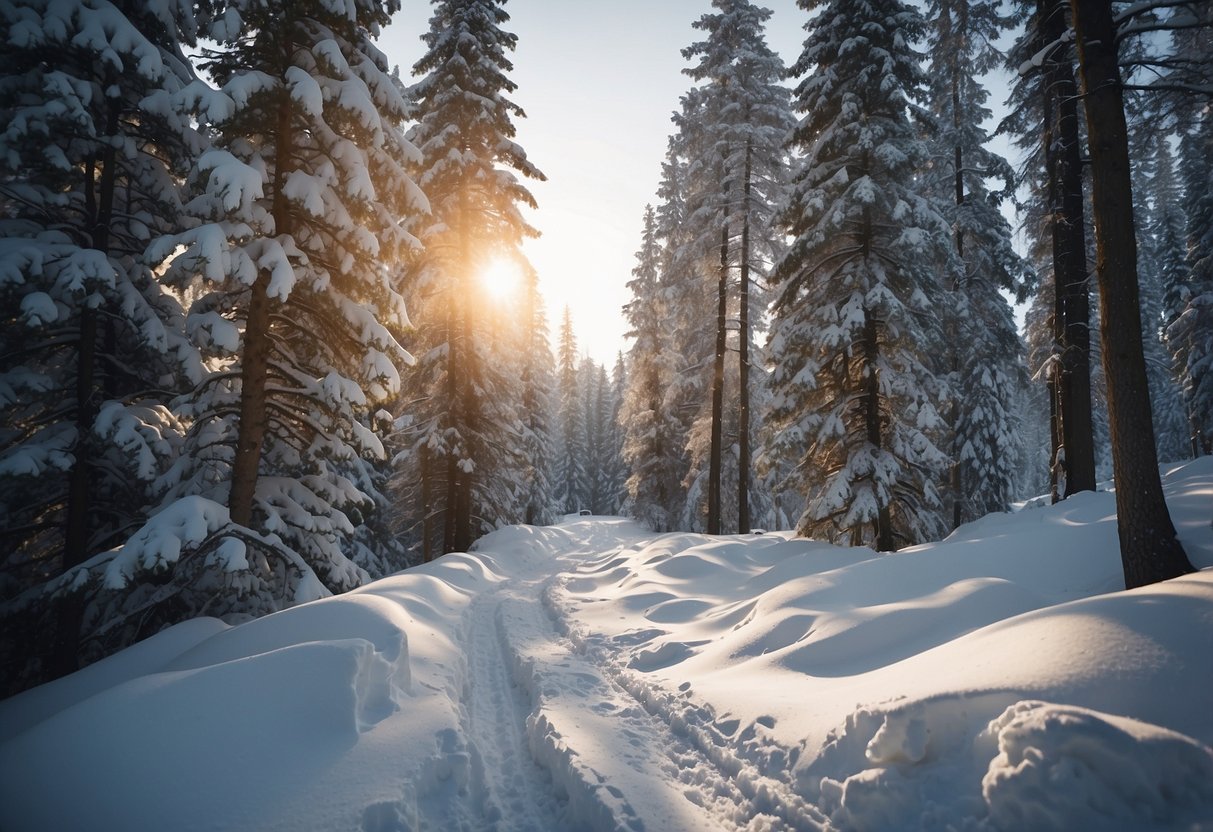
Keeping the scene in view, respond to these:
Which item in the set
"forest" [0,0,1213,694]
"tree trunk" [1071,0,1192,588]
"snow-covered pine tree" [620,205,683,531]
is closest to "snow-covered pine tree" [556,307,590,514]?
"snow-covered pine tree" [620,205,683,531]

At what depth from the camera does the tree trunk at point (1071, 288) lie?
969 cm

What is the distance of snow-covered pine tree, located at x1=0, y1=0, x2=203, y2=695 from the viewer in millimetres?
7027

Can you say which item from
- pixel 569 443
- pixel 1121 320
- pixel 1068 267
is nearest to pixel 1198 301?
pixel 1068 267

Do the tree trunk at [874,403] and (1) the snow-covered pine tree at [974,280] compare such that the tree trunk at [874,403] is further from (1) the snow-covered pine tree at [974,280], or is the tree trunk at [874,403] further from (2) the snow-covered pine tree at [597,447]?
(2) the snow-covered pine tree at [597,447]

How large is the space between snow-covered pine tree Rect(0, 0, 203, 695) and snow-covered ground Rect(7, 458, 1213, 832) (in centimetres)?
295

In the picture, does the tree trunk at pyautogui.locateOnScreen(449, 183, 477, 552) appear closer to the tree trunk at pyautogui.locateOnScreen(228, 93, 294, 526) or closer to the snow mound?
the tree trunk at pyautogui.locateOnScreen(228, 93, 294, 526)

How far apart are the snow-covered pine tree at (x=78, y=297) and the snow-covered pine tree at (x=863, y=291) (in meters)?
11.6

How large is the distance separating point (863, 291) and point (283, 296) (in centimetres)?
1071

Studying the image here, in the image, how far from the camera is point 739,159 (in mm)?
16734

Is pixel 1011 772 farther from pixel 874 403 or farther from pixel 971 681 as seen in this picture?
pixel 874 403

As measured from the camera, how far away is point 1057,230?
397 inches

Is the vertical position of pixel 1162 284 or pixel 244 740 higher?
pixel 1162 284

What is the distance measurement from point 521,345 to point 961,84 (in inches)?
760

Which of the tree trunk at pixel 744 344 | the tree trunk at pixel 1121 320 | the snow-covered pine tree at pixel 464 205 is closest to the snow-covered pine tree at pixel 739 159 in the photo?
the tree trunk at pixel 744 344
